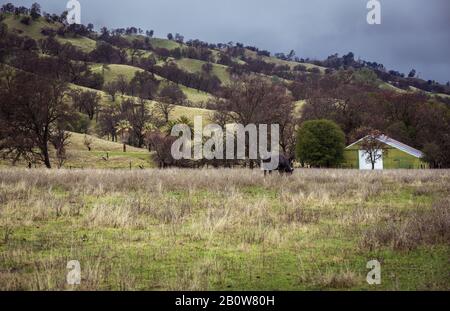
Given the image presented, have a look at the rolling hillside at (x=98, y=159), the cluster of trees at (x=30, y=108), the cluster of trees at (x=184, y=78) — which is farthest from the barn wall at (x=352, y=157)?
the cluster of trees at (x=184, y=78)

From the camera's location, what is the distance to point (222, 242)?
9.57m

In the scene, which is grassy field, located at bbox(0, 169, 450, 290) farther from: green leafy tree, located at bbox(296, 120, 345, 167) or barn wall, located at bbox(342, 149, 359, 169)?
barn wall, located at bbox(342, 149, 359, 169)

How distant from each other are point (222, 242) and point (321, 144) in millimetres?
53157

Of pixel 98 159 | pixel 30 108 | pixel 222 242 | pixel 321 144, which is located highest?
pixel 30 108

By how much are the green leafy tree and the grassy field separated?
44.4 m

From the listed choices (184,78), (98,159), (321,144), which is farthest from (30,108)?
(184,78)

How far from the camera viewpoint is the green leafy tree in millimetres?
60906

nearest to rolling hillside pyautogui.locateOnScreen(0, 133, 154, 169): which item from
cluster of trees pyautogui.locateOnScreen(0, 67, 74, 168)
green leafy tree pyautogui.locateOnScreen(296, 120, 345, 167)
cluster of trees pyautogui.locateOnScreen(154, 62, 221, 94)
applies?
cluster of trees pyautogui.locateOnScreen(0, 67, 74, 168)

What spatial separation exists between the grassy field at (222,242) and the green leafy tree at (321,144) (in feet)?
146

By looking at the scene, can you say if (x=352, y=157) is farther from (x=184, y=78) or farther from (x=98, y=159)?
(x=184, y=78)

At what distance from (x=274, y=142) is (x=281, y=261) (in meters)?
44.0
